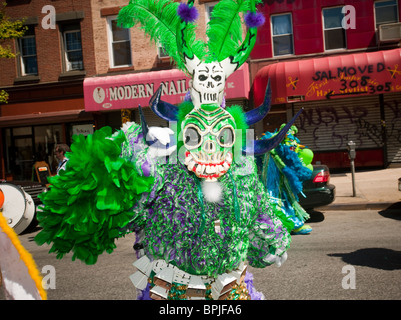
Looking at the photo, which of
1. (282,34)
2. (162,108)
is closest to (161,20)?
(162,108)

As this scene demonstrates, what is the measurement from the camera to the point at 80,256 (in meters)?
1.93

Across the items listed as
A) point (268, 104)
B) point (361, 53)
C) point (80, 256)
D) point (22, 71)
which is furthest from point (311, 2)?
point (80, 256)

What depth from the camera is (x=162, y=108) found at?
7.03 ft

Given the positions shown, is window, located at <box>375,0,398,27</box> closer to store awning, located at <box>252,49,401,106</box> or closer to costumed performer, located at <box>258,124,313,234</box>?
store awning, located at <box>252,49,401,106</box>

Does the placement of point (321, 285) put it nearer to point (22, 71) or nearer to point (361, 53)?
point (361, 53)

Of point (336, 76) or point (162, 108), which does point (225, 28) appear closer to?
point (162, 108)

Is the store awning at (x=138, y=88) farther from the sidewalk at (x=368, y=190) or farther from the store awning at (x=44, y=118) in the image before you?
the sidewalk at (x=368, y=190)

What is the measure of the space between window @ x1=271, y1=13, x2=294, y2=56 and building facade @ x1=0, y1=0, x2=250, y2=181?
1.36 m

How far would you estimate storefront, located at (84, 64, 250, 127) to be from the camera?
1254cm

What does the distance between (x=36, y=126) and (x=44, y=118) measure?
1.06 meters

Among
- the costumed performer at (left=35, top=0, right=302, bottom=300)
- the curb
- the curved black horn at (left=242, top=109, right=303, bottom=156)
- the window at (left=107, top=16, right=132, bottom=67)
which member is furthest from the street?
the window at (left=107, top=16, right=132, bottom=67)

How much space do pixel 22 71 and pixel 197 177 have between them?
49.6 feet

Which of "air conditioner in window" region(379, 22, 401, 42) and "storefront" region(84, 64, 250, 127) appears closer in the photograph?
"air conditioner in window" region(379, 22, 401, 42)

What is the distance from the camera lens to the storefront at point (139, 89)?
1254 cm
